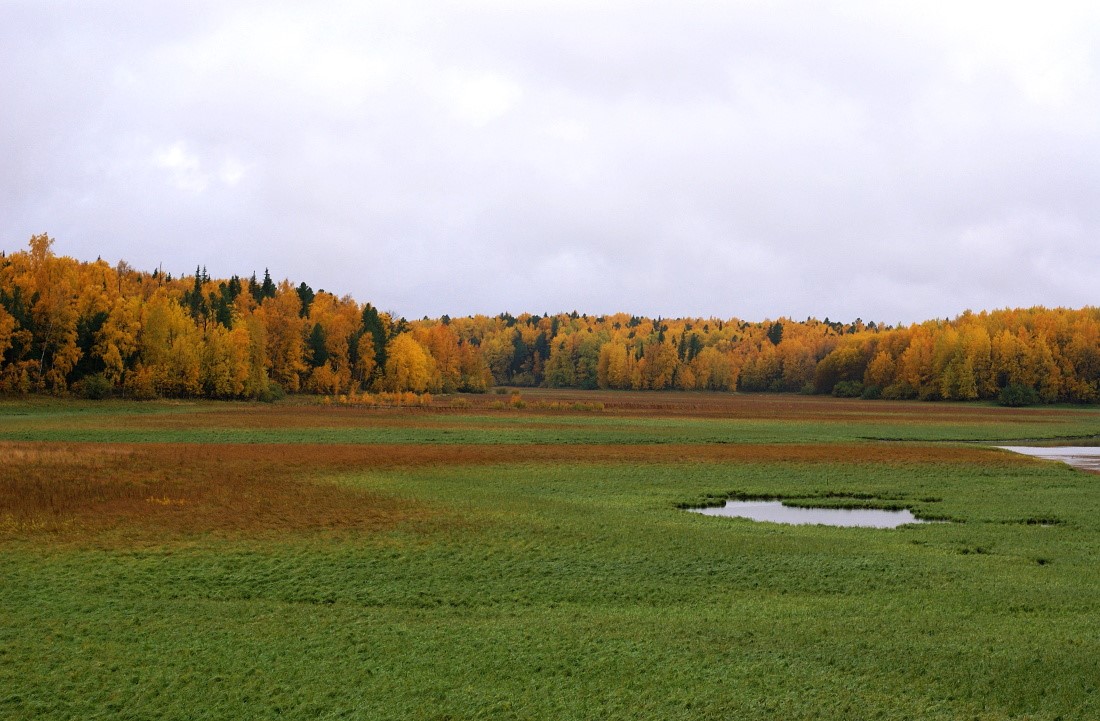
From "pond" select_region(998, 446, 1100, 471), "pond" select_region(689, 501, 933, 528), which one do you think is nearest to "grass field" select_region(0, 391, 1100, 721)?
"pond" select_region(689, 501, 933, 528)

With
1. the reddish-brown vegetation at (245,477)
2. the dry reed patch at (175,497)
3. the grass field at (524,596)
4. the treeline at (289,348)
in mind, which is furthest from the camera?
the treeline at (289,348)

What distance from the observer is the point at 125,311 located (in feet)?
307

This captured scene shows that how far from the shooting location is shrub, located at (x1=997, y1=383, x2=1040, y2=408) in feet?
430

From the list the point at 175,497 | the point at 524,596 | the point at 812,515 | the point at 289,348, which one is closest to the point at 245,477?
the point at 175,497

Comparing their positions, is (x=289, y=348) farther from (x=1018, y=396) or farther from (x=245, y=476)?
(x=1018, y=396)

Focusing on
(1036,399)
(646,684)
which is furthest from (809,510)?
(1036,399)

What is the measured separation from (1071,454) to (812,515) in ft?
107

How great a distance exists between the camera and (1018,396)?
13125 centimetres

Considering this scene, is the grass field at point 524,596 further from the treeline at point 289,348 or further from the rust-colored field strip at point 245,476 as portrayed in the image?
the treeline at point 289,348

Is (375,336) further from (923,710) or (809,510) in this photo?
(923,710)

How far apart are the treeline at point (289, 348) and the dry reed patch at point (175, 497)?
170 ft

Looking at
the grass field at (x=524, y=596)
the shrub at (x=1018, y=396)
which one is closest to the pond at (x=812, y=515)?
the grass field at (x=524, y=596)

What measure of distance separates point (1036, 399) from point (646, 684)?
140 meters

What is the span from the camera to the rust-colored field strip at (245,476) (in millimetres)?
24562
